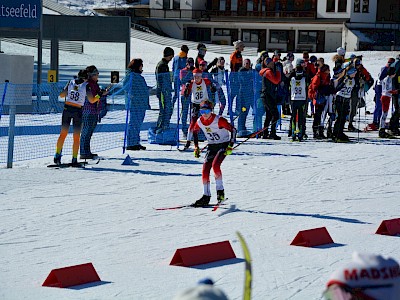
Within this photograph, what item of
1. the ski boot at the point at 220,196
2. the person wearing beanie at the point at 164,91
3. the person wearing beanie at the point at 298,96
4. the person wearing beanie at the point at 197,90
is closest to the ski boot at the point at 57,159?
the person wearing beanie at the point at 197,90

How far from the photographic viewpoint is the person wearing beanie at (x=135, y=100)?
16.9 m

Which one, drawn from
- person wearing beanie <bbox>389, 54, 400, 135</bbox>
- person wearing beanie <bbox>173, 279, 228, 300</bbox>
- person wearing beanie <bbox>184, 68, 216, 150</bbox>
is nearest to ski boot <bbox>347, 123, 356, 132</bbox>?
person wearing beanie <bbox>389, 54, 400, 135</bbox>

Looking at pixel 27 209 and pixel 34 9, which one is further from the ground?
pixel 34 9

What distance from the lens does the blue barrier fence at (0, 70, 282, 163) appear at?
17156mm

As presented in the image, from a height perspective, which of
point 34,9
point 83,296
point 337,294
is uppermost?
point 34,9

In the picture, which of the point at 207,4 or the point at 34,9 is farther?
the point at 207,4

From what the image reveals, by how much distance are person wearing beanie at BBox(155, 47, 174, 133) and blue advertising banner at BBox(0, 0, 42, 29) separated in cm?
805

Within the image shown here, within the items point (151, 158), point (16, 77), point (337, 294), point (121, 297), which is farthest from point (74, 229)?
point (16, 77)

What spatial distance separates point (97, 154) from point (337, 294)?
1390 cm

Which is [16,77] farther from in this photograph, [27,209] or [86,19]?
[27,209]

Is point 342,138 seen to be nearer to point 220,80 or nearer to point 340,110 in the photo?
point 340,110

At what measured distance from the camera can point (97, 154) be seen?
16.7 meters

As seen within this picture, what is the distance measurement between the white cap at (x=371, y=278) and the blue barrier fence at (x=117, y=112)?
12.2 meters

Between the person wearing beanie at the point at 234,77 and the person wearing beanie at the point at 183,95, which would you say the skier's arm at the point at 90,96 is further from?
the person wearing beanie at the point at 234,77
